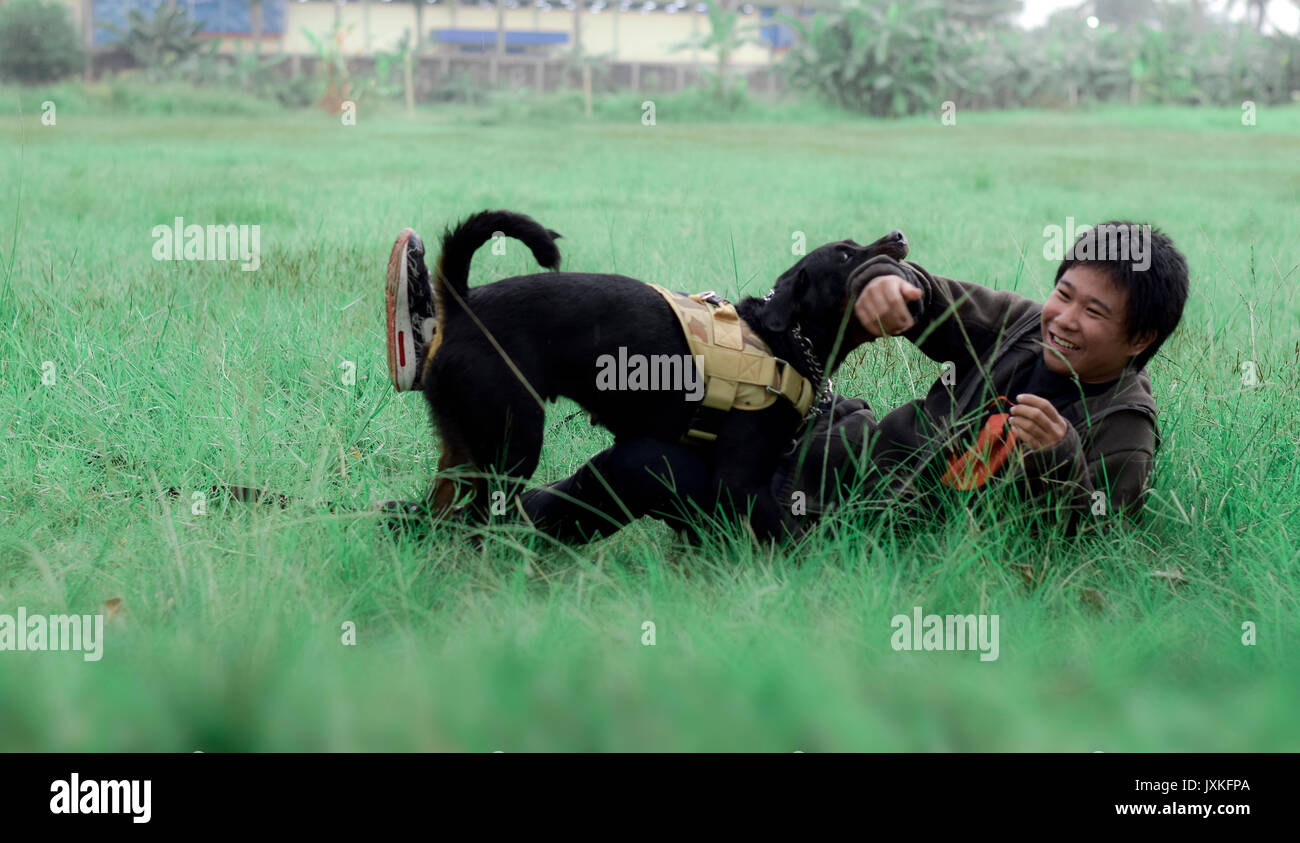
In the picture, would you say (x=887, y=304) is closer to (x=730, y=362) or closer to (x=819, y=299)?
(x=819, y=299)

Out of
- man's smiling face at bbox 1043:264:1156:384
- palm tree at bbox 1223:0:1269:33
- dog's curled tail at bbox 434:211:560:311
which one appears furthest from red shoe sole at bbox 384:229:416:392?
palm tree at bbox 1223:0:1269:33

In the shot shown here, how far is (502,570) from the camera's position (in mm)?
2752

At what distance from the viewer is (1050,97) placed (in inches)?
1206

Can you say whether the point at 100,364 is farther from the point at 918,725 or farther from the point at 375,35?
the point at 375,35

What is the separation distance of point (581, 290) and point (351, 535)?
844 millimetres

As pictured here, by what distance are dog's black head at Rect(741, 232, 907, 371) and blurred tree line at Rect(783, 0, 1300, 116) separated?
80.9ft

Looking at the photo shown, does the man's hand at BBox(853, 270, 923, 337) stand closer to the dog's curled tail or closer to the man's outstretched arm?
the man's outstretched arm

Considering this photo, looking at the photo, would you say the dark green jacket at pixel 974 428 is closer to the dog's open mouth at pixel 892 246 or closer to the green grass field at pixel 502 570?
the dog's open mouth at pixel 892 246

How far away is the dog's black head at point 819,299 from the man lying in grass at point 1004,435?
0.27 feet

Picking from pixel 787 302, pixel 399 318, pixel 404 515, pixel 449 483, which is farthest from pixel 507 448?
pixel 787 302

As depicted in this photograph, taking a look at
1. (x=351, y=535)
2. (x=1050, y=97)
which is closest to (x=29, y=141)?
(x=351, y=535)

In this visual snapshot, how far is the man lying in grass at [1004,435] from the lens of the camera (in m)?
2.77

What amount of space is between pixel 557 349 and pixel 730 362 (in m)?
0.45

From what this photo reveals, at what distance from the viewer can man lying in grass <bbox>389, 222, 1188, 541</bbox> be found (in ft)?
9.10
